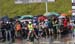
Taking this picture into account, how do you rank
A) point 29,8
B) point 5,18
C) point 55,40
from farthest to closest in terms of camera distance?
point 29,8 < point 5,18 < point 55,40

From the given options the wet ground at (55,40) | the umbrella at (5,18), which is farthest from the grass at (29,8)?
the wet ground at (55,40)

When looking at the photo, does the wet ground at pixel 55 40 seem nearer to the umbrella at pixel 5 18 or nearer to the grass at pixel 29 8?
the umbrella at pixel 5 18

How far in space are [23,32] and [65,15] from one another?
3.24 m

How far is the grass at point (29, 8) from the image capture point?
69.6ft

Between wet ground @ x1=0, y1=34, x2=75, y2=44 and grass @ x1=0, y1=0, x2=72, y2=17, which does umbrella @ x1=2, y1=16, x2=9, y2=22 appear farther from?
wet ground @ x1=0, y1=34, x2=75, y2=44

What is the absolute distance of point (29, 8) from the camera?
70.5 feet

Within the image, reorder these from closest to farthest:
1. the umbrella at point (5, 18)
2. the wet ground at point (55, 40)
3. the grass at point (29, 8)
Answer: the wet ground at point (55, 40)
the umbrella at point (5, 18)
the grass at point (29, 8)

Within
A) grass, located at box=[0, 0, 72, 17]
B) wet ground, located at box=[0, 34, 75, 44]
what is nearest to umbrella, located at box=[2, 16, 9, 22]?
grass, located at box=[0, 0, 72, 17]

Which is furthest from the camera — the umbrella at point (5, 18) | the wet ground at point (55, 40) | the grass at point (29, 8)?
the grass at point (29, 8)

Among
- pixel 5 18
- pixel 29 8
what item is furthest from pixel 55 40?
pixel 5 18

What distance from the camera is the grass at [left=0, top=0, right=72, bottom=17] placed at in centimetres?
2122

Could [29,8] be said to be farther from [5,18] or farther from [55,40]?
[55,40]

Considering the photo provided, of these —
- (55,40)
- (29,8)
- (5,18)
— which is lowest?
(55,40)

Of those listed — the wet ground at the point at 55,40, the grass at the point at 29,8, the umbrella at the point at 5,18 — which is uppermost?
the grass at the point at 29,8
